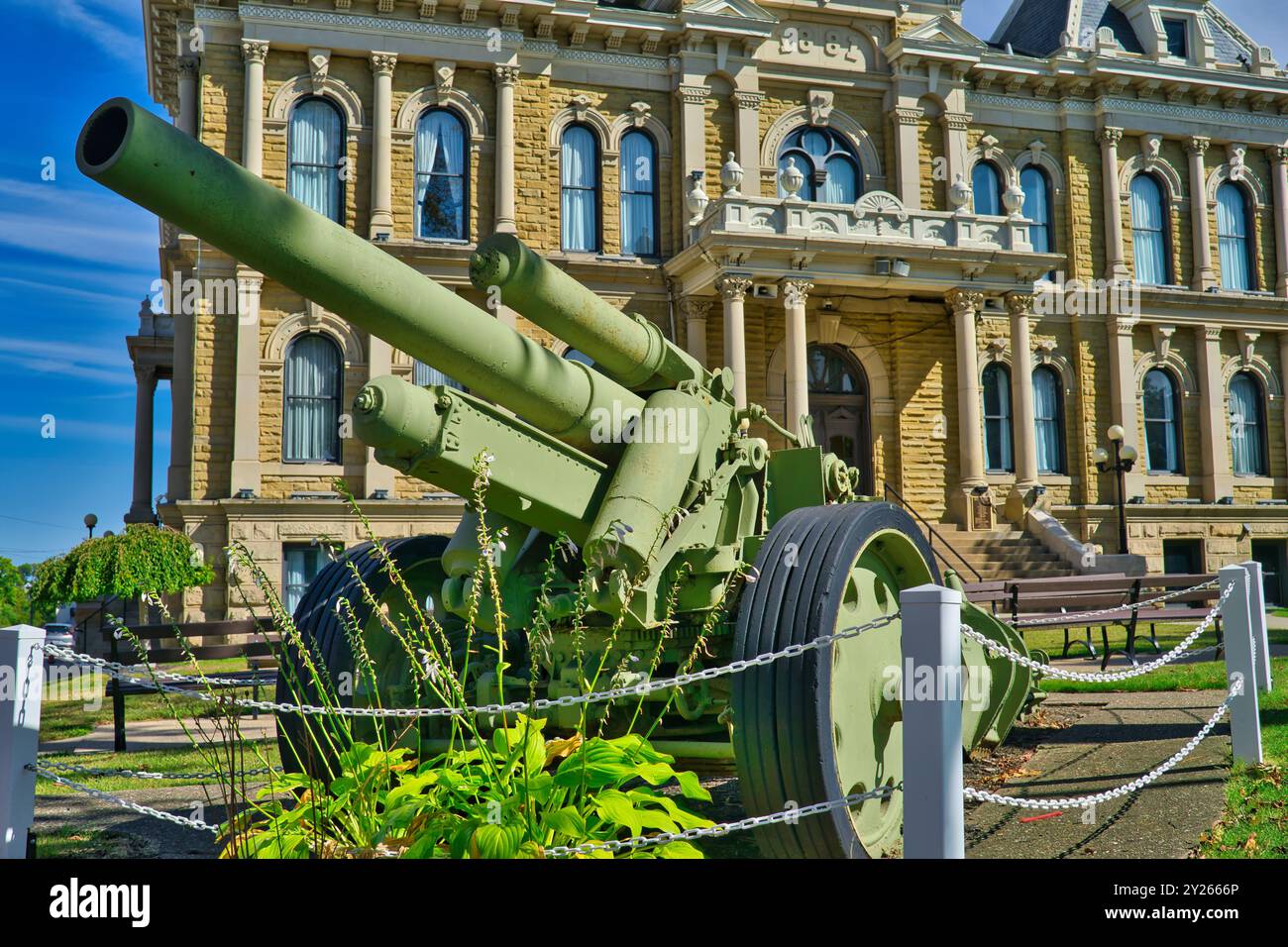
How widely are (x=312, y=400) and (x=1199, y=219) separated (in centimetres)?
2017

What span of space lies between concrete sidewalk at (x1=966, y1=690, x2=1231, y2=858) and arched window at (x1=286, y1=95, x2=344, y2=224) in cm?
1677

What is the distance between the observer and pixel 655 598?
5.26 m

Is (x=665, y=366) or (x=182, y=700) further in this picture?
(x=182, y=700)

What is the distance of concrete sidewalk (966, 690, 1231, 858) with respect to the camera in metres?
4.85

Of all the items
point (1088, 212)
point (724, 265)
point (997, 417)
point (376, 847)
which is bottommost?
point (376, 847)

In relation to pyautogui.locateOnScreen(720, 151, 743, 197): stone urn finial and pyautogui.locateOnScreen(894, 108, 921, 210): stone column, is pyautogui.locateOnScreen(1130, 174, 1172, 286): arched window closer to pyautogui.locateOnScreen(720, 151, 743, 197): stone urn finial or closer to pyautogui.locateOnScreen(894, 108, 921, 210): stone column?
pyautogui.locateOnScreen(894, 108, 921, 210): stone column

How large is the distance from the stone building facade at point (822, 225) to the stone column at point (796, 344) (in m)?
0.08

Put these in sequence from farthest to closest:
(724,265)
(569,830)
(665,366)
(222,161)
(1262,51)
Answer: (1262,51) → (724,265) → (665,366) → (222,161) → (569,830)

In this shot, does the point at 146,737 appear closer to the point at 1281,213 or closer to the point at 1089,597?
the point at 1089,597

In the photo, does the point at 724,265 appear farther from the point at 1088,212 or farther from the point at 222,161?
the point at 222,161

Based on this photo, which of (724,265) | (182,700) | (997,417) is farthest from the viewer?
(997,417)

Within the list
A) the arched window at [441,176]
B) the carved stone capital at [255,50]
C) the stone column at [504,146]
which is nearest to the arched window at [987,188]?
the stone column at [504,146]

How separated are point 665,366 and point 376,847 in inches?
126
